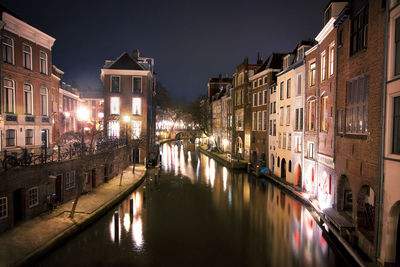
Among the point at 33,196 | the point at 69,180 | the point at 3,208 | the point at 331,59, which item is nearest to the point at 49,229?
the point at 3,208

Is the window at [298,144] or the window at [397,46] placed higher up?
the window at [397,46]

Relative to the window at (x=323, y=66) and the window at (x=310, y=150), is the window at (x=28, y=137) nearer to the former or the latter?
the window at (x=310, y=150)

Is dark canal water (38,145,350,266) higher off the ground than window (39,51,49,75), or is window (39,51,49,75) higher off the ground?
window (39,51,49,75)

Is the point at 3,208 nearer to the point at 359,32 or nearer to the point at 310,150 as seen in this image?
the point at 359,32

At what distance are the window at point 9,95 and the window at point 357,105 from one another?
23648mm

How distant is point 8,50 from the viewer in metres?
19.7

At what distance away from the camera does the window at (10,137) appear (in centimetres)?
2025

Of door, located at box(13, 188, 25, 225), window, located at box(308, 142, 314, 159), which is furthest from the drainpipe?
door, located at box(13, 188, 25, 225)

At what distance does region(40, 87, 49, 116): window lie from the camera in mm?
23609

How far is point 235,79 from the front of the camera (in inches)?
1971

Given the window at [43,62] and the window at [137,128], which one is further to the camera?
the window at [137,128]

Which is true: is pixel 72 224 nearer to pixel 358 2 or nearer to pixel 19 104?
pixel 19 104

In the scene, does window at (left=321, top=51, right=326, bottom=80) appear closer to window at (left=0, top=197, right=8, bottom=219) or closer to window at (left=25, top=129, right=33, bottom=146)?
window at (left=0, top=197, right=8, bottom=219)

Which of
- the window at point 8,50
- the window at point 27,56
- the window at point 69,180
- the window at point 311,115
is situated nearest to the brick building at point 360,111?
the window at point 311,115
